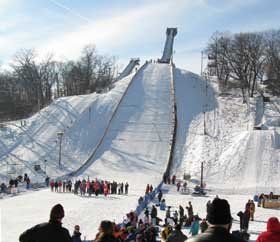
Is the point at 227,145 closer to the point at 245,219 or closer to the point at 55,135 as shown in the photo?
the point at 55,135

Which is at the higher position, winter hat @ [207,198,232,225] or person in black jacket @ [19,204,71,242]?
winter hat @ [207,198,232,225]

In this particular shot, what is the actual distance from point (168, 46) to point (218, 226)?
9876 cm

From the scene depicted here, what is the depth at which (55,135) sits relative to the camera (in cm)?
5397

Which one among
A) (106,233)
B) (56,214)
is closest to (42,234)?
(56,214)

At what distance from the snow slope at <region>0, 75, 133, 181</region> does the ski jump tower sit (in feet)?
89.7

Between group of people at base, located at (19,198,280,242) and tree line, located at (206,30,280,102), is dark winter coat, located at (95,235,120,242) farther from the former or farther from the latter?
tree line, located at (206,30,280,102)

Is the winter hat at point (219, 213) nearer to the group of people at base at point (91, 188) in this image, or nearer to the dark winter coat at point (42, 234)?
the dark winter coat at point (42, 234)

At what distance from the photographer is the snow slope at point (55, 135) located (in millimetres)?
46031

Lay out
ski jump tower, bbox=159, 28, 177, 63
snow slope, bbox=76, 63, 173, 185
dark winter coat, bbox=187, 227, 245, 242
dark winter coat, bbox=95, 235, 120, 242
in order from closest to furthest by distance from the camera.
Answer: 1. dark winter coat, bbox=187, 227, 245, 242
2. dark winter coat, bbox=95, 235, 120, 242
3. snow slope, bbox=76, 63, 173, 185
4. ski jump tower, bbox=159, 28, 177, 63

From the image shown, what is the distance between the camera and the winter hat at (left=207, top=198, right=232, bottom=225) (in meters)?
3.89

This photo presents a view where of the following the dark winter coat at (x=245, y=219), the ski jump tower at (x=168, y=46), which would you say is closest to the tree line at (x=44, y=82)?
the ski jump tower at (x=168, y=46)

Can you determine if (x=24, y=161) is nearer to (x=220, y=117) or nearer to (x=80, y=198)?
(x=80, y=198)

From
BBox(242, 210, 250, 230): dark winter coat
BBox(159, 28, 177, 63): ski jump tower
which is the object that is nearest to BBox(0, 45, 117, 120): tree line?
BBox(159, 28, 177, 63): ski jump tower

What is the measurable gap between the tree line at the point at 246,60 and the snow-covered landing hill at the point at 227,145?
8607 mm
